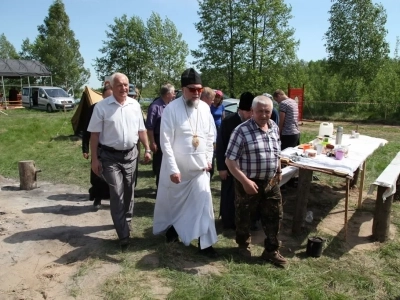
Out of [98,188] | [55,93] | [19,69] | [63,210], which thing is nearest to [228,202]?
[98,188]

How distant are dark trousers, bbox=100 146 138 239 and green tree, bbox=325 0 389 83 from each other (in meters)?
21.0

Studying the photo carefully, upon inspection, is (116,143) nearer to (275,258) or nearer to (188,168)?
(188,168)

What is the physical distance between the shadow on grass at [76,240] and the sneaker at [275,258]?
4.83 ft

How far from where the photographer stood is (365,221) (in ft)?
15.9

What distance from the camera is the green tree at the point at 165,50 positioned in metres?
32.2

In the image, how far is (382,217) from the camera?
163 inches

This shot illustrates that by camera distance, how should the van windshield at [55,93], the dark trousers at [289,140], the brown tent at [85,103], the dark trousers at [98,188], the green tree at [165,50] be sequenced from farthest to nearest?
the green tree at [165,50] → the van windshield at [55,93] → the brown tent at [85,103] → the dark trousers at [289,140] → the dark trousers at [98,188]

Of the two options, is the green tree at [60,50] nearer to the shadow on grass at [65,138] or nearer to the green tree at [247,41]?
the green tree at [247,41]

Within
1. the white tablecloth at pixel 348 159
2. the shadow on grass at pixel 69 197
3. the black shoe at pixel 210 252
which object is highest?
the white tablecloth at pixel 348 159

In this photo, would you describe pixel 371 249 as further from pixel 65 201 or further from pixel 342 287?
pixel 65 201

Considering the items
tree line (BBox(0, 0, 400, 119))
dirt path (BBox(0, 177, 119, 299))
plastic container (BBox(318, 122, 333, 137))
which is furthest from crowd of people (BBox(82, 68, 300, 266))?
tree line (BBox(0, 0, 400, 119))

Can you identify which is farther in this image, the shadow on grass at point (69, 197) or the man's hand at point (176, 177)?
the shadow on grass at point (69, 197)

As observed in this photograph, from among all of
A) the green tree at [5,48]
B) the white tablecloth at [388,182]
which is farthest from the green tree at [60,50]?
the white tablecloth at [388,182]

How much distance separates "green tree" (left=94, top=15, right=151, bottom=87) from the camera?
33938mm
